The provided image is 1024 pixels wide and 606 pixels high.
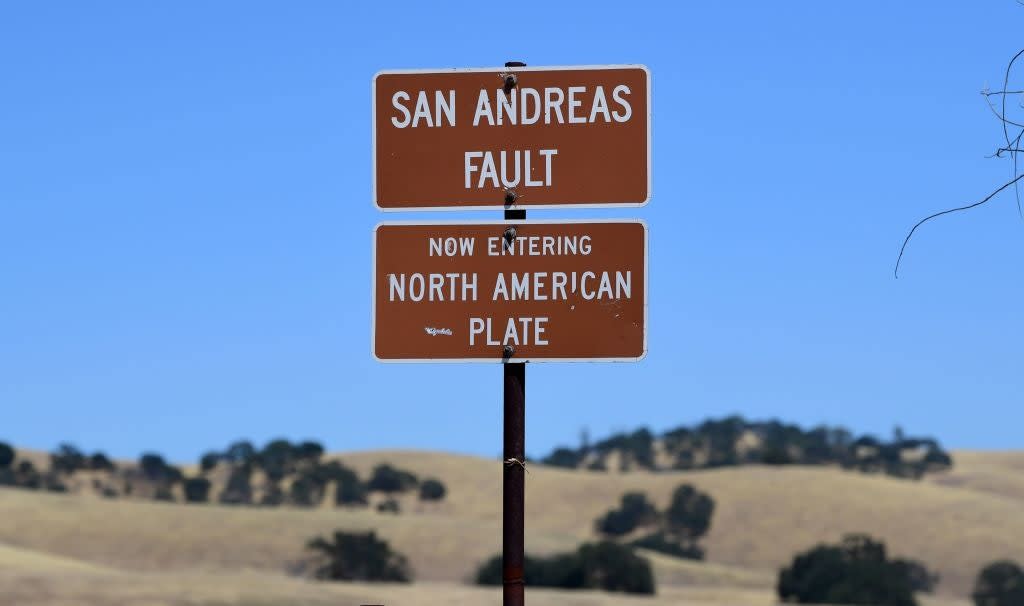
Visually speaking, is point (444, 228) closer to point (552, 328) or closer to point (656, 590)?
point (552, 328)

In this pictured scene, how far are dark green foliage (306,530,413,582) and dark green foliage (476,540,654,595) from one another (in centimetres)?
480

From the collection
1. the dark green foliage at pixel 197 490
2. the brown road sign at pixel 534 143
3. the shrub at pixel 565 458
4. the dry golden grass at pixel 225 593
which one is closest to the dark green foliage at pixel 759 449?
the shrub at pixel 565 458

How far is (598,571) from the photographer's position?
242 feet

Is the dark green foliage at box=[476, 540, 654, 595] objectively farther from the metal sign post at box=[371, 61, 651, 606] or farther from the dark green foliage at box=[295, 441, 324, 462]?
the metal sign post at box=[371, 61, 651, 606]

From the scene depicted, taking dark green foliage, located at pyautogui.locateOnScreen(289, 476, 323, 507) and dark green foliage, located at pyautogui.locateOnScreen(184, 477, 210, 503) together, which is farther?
dark green foliage, located at pyautogui.locateOnScreen(184, 477, 210, 503)

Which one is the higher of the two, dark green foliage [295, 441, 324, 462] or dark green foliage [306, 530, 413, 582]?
dark green foliage [295, 441, 324, 462]

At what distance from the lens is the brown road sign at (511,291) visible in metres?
8.49

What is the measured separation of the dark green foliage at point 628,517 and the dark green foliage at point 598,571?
3321cm

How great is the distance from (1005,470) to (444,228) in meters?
146

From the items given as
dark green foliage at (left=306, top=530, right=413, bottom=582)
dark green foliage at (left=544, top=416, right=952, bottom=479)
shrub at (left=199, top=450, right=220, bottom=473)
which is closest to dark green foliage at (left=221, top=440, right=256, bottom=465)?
shrub at (left=199, top=450, right=220, bottom=473)

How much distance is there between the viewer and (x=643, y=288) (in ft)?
27.8

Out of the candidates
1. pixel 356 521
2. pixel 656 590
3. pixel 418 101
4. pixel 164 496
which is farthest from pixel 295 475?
pixel 418 101

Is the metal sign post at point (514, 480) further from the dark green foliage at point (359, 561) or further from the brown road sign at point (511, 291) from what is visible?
the dark green foliage at point (359, 561)

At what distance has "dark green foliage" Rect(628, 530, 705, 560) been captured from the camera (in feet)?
323
